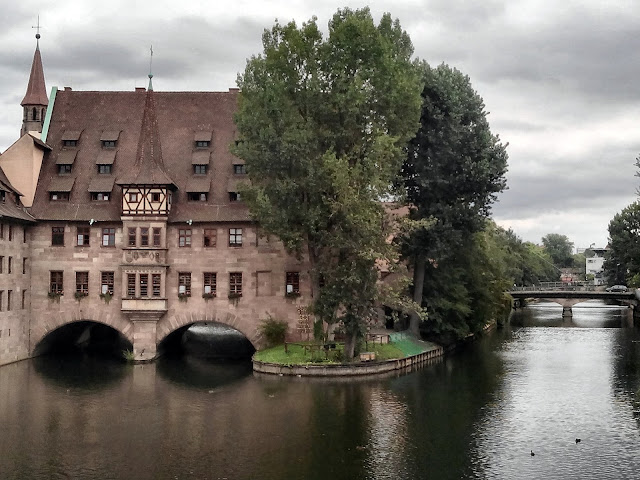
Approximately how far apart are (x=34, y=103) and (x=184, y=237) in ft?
58.6

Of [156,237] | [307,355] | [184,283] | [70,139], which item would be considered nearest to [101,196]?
[156,237]

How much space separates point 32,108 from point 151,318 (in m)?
20.8

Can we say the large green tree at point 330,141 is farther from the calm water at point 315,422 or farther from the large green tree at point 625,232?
the large green tree at point 625,232

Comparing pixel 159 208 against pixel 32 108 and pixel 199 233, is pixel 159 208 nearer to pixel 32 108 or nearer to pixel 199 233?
pixel 199 233

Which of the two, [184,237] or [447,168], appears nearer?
[184,237]

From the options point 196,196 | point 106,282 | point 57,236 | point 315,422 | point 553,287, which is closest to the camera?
point 315,422

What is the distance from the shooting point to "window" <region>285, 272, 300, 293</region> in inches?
2243

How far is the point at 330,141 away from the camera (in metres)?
51.7

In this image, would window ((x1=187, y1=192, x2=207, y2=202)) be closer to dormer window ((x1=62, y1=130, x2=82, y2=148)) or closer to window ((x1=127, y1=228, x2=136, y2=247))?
window ((x1=127, y1=228, x2=136, y2=247))

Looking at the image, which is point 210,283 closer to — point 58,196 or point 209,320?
point 209,320

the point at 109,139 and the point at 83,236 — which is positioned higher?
the point at 109,139

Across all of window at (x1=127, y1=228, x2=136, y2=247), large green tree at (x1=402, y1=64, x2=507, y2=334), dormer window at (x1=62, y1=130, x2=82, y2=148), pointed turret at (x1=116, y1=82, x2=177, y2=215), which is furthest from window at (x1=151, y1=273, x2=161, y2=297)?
large green tree at (x1=402, y1=64, x2=507, y2=334)

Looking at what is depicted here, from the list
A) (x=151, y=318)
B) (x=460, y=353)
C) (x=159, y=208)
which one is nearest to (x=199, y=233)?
(x=159, y=208)

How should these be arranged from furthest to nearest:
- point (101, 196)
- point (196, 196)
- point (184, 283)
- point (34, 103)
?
point (34, 103), point (101, 196), point (196, 196), point (184, 283)
